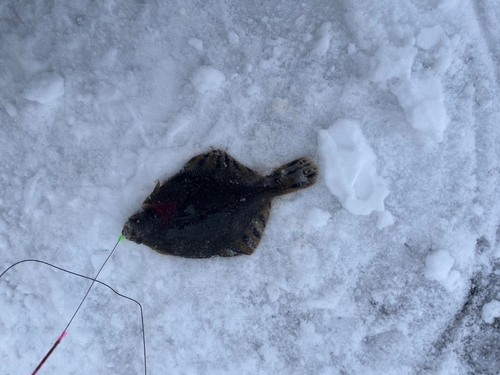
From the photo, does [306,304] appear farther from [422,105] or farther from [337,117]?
[422,105]

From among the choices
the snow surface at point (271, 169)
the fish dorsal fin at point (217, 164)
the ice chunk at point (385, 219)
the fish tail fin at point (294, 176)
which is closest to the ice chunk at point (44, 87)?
the snow surface at point (271, 169)

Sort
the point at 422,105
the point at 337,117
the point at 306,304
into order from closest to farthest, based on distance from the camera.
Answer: the point at 422,105, the point at 337,117, the point at 306,304

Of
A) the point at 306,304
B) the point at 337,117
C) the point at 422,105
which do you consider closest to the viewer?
the point at 422,105

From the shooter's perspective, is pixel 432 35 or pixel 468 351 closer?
pixel 432 35

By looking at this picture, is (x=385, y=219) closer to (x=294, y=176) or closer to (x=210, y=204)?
(x=294, y=176)

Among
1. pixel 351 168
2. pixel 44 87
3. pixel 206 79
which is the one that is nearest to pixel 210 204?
pixel 206 79

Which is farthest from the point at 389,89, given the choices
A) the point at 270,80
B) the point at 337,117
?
the point at 270,80

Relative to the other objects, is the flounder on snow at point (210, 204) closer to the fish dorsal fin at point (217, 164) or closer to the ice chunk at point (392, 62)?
the fish dorsal fin at point (217, 164)
